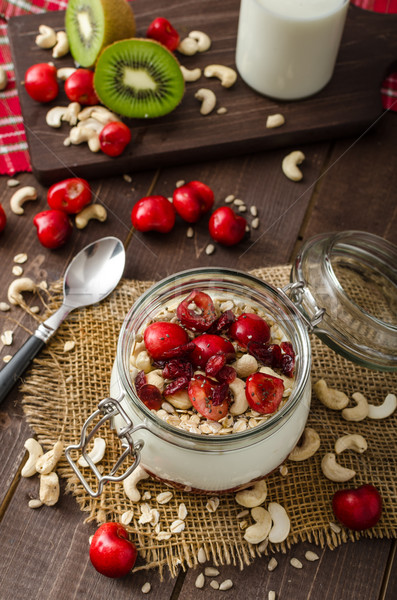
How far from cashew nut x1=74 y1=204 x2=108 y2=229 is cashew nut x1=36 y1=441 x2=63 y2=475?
43 centimetres

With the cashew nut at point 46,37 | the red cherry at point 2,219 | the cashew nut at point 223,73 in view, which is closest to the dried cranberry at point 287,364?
the red cherry at point 2,219

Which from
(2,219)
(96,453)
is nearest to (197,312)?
(96,453)

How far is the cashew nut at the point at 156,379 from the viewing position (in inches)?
33.2

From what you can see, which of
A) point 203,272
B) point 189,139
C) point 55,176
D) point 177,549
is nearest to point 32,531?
point 177,549

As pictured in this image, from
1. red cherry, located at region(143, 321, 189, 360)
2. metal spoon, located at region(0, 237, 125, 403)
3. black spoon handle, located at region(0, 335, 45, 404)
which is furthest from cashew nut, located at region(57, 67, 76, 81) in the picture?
red cherry, located at region(143, 321, 189, 360)

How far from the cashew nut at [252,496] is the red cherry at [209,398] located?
0.60 feet

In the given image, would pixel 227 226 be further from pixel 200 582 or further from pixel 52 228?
pixel 200 582

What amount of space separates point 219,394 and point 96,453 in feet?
0.86

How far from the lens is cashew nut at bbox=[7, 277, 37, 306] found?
1.11 m

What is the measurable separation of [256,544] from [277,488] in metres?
0.09

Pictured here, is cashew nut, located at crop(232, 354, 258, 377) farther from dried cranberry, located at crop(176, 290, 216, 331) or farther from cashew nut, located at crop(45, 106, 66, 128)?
cashew nut, located at crop(45, 106, 66, 128)

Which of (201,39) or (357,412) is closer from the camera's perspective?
(357,412)

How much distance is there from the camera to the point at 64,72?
1.34m

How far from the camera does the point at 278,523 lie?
3.06 feet
